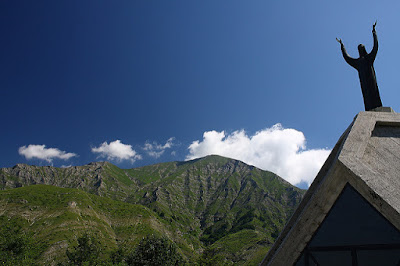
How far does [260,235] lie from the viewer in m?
184

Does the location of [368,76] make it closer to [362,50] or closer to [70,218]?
[362,50]

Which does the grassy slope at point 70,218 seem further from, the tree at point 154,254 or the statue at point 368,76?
the statue at point 368,76

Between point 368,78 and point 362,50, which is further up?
point 362,50

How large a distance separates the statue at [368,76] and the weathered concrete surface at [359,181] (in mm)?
3375

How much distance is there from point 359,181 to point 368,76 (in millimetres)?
6783

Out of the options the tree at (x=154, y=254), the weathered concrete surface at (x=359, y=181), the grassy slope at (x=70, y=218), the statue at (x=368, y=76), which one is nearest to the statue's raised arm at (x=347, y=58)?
the statue at (x=368, y=76)

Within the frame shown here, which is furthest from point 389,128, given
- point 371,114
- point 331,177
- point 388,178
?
point 331,177

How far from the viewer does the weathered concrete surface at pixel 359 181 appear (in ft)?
11.1

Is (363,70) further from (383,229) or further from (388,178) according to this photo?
(383,229)

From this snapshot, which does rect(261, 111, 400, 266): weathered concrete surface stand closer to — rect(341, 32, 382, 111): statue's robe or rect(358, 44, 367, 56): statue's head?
rect(341, 32, 382, 111): statue's robe

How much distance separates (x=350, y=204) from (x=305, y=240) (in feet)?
3.26

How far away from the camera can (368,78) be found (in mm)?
8367

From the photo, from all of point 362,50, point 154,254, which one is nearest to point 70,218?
point 154,254

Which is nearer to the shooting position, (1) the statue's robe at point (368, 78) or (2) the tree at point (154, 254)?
(1) the statue's robe at point (368, 78)
